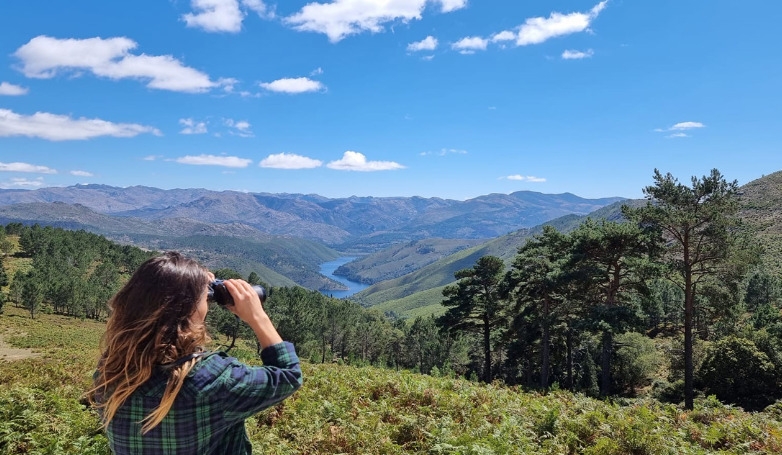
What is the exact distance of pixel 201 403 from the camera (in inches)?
85.0

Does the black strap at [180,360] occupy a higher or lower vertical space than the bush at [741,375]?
higher

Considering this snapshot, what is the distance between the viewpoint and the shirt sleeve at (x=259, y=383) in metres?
2.18

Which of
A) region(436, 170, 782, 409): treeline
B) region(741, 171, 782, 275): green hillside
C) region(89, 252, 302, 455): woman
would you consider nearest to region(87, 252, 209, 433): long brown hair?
region(89, 252, 302, 455): woman

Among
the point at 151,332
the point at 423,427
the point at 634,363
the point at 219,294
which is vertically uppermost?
the point at 219,294

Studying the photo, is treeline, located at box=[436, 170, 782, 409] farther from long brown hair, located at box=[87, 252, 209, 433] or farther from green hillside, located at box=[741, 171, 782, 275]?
long brown hair, located at box=[87, 252, 209, 433]

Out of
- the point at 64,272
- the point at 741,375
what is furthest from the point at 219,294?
the point at 64,272

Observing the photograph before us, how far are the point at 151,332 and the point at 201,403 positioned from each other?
45 cm

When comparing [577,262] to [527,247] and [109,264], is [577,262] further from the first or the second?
[109,264]

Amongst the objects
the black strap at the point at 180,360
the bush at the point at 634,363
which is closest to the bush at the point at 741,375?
the bush at the point at 634,363

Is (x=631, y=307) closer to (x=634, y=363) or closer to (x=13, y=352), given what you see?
(x=634, y=363)

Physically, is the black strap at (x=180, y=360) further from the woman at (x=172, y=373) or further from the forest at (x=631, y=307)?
the forest at (x=631, y=307)

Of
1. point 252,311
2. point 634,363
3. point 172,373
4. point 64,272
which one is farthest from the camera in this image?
point 64,272

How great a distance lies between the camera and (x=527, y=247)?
27703 mm

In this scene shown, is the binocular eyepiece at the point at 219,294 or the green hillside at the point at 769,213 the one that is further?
the green hillside at the point at 769,213
